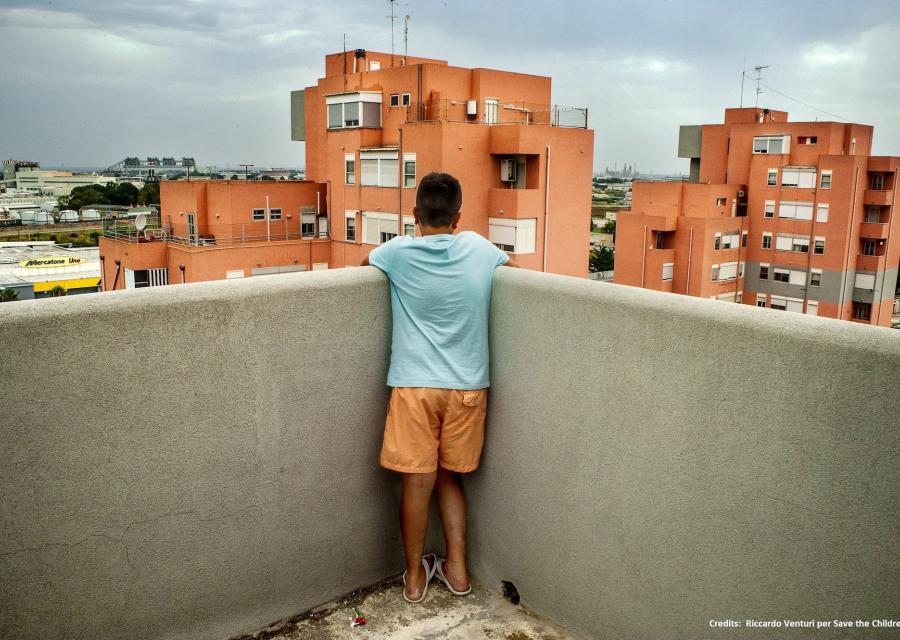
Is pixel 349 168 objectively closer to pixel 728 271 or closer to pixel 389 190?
pixel 389 190

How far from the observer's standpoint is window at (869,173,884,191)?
37250 millimetres

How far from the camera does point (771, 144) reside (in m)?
39.9

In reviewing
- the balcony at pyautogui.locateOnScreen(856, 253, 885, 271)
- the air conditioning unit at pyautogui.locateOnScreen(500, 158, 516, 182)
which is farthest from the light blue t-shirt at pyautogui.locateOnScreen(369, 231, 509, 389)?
the balcony at pyautogui.locateOnScreen(856, 253, 885, 271)

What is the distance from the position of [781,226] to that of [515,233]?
22.2 m

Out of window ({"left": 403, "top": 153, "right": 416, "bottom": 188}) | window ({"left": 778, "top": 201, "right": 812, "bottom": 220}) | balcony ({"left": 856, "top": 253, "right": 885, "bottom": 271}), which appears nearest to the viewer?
window ({"left": 403, "top": 153, "right": 416, "bottom": 188})

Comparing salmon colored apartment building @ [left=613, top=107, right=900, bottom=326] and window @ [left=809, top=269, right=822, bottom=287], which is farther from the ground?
salmon colored apartment building @ [left=613, top=107, right=900, bottom=326]

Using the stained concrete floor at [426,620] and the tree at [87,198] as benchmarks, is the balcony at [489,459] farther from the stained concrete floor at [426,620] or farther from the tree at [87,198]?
the tree at [87,198]

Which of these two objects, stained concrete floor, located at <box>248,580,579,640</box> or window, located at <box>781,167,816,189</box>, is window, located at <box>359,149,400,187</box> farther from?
window, located at <box>781,167,816,189</box>

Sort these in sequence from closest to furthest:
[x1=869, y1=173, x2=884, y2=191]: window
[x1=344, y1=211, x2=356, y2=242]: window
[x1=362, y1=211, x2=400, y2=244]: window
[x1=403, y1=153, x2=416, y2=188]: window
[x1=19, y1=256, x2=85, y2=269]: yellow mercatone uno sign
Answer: [x1=403, y1=153, x2=416, y2=188]: window → [x1=362, y1=211, x2=400, y2=244]: window → [x1=344, y1=211, x2=356, y2=242]: window → [x1=19, y1=256, x2=85, y2=269]: yellow mercatone uno sign → [x1=869, y1=173, x2=884, y2=191]: window

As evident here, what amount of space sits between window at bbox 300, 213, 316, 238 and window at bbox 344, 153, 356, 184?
3.49 metres

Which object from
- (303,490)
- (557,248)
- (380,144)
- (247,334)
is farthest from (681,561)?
(380,144)

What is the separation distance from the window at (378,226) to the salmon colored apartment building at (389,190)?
0.18 feet

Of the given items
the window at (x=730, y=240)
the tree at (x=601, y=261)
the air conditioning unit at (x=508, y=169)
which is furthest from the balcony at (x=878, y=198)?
the tree at (x=601, y=261)

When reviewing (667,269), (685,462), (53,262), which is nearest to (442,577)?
(685,462)
